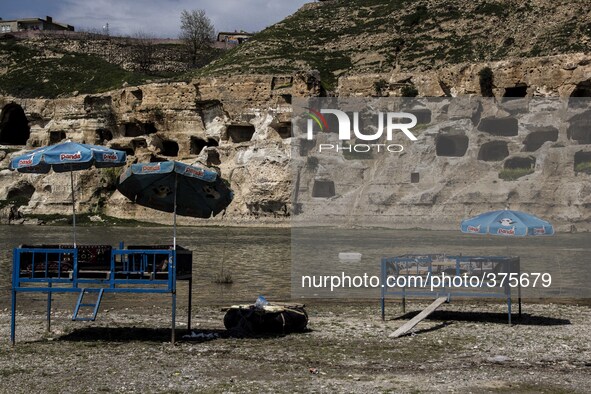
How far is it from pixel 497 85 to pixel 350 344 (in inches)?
1898

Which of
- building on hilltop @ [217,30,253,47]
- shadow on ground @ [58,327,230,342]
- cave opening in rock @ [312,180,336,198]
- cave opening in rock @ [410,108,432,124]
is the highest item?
building on hilltop @ [217,30,253,47]

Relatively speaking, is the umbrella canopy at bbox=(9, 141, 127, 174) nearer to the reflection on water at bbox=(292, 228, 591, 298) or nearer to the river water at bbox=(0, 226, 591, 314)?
the river water at bbox=(0, 226, 591, 314)

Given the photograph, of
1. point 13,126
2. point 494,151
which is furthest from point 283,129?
point 13,126

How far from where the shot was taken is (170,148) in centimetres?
6319

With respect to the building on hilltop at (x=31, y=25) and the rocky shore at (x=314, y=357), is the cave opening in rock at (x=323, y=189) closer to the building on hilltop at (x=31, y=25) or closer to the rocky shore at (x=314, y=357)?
the rocky shore at (x=314, y=357)

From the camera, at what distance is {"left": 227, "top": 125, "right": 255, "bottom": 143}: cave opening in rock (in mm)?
59156

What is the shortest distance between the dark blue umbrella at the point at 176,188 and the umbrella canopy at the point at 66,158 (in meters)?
0.38

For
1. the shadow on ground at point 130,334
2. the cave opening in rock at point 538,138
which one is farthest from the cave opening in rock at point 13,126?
the shadow on ground at point 130,334

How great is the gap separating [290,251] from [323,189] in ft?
71.3

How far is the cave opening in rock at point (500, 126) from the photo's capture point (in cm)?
5372

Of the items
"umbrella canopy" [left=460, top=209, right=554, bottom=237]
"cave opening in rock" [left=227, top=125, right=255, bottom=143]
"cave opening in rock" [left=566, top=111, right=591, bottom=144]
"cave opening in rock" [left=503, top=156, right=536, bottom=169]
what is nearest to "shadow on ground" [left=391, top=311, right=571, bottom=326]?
"umbrella canopy" [left=460, top=209, right=554, bottom=237]

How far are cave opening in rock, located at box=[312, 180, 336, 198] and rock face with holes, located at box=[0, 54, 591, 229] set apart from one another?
97 millimetres

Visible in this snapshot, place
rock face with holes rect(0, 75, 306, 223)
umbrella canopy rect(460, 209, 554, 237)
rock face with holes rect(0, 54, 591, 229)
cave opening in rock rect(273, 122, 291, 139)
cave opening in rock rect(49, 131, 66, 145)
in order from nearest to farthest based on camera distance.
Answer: umbrella canopy rect(460, 209, 554, 237)
rock face with holes rect(0, 54, 591, 229)
rock face with holes rect(0, 75, 306, 223)
cave opening in rock rect(273, 122, 291, 139)
cave opening in rock rect(49, 131, 66, 145)

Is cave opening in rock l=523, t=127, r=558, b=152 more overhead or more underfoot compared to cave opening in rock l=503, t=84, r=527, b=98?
more underfoot
